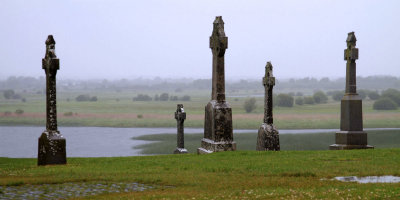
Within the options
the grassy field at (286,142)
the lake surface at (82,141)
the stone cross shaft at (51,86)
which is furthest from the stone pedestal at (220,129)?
the lake surface at (82,141)

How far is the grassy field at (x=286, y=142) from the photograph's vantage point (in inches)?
2261

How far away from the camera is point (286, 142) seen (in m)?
62.6

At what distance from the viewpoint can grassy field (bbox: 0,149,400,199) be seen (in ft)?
47.2

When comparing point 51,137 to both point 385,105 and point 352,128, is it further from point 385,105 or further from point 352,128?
point 385,105

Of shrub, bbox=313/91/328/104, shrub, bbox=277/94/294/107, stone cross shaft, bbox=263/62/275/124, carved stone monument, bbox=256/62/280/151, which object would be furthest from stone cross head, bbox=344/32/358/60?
shrub, bbox=313/91/328/104

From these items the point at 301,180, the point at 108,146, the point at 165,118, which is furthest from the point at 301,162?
the point at 165,118

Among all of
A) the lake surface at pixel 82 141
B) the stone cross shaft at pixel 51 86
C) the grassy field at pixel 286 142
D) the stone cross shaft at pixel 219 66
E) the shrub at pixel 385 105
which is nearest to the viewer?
the stone cross shaft at pixel 51 86

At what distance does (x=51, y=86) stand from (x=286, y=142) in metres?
43.1

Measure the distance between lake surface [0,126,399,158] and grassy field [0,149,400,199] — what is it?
35806 millimetres

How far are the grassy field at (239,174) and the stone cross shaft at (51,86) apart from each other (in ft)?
5.67

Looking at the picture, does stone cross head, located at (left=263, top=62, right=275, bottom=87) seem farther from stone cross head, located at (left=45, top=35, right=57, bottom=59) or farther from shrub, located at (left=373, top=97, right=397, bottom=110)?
shrub, located at (left=373, top=97, right=397, bottom=110)

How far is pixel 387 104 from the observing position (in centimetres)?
11831

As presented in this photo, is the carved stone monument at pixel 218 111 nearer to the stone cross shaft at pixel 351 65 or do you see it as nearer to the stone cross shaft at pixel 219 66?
the stone cross shaft at pixel 219 66

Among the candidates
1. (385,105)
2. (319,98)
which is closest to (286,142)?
(385,105)
